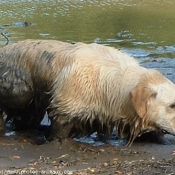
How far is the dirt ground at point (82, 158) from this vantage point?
7.09 m

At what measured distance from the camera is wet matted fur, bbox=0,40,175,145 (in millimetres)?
7758

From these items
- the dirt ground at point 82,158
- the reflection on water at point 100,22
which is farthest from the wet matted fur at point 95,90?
the reflection on water at point 100,22

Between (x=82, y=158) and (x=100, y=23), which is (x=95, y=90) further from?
(x=100, y=23)

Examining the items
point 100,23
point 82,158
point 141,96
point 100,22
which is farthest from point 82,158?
point 100,22

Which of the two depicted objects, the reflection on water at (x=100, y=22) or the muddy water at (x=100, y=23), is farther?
the reflection on water at (x=100, y=22)

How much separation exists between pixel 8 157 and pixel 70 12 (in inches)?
751

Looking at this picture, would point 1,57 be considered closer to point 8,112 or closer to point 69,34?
point 8,112

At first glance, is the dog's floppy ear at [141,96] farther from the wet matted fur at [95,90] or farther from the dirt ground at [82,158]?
the dirt ground at [82,158]

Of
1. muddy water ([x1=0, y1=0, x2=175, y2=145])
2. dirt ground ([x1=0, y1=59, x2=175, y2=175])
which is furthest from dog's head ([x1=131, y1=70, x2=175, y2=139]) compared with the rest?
muddy water ([x1=0, y1=0, x2=175, y2=145])

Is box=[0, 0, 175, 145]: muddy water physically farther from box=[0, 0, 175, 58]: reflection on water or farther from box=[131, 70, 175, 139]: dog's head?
box=[131, 70, 175, 139]: dog's head

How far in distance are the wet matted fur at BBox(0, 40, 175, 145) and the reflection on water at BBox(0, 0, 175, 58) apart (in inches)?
289

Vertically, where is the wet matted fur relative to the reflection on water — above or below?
below

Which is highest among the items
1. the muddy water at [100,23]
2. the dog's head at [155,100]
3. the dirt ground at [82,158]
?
the muddy water at [100,23]

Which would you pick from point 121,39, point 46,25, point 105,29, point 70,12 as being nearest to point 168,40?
point 121,39
